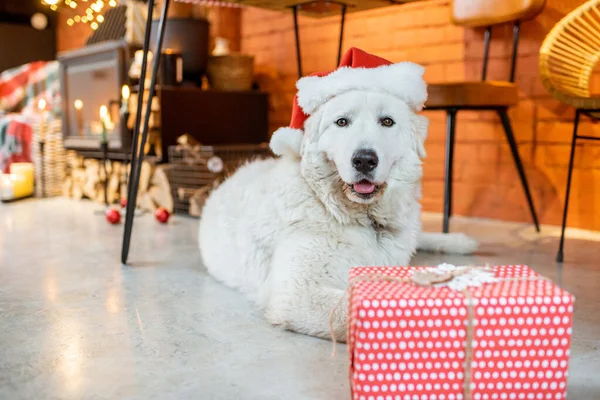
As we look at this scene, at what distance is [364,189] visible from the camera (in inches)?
49.2

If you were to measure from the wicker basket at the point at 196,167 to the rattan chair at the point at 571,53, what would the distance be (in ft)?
4.67

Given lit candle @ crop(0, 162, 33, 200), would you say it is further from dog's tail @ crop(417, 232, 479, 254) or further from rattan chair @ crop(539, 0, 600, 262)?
rattan chair @ crop(539, 0, 600, 262)

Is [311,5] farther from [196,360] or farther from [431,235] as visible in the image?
[196,360]

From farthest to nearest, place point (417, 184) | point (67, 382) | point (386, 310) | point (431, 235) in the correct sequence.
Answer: point (431, 235) → point (417, 184) → point (67, 382) → point (386, 310)

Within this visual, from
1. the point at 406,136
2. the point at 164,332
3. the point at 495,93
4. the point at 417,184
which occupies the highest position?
the point at 495,93

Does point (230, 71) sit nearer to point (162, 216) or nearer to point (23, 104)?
point (162, 216)

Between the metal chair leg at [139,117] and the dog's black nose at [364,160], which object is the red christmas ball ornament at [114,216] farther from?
the dog's black nose at [364,160]

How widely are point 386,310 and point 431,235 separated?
4.14 feet

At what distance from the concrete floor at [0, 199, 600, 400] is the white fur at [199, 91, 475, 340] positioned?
0.27 ft

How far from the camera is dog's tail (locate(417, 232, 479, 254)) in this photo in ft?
6.61

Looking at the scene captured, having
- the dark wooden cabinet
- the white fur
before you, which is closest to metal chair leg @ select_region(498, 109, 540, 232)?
the white fur

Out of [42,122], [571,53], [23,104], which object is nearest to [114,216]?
[42,122]

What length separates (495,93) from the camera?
2168mm

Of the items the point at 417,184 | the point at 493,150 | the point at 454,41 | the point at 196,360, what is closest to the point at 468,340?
the point at 196,360
